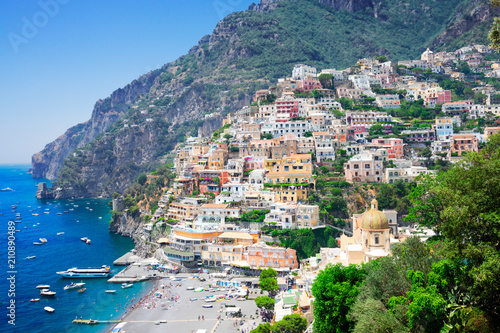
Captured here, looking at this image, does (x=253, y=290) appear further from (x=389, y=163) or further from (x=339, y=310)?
(x=389, y=163)

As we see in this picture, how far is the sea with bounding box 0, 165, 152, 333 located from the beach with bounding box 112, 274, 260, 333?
2.47 meters

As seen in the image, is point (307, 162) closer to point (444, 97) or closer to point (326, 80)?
point (326, 80)

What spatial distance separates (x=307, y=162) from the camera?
7206 cm

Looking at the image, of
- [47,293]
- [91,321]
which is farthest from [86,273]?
[91,321]

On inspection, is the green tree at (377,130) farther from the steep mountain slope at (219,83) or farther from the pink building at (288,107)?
the steep mountain slope at (219,83)

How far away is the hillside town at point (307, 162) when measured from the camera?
5694cm

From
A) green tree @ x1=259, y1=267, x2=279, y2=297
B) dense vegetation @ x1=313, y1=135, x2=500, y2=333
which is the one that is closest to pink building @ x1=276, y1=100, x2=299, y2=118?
green tree @ x1=259, y1=267, x2=279, y2=297

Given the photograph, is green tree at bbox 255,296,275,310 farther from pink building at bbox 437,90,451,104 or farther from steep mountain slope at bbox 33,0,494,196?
steep mountain slope at bbox 33,0,494,196

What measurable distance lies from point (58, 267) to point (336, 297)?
55705 millimetres

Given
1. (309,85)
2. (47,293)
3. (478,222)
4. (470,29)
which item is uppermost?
(470,29)

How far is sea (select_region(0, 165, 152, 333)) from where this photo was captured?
49844mm

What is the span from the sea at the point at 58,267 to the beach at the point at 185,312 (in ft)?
8.10

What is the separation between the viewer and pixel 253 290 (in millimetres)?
52562

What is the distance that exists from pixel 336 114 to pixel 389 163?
20.5 meters
